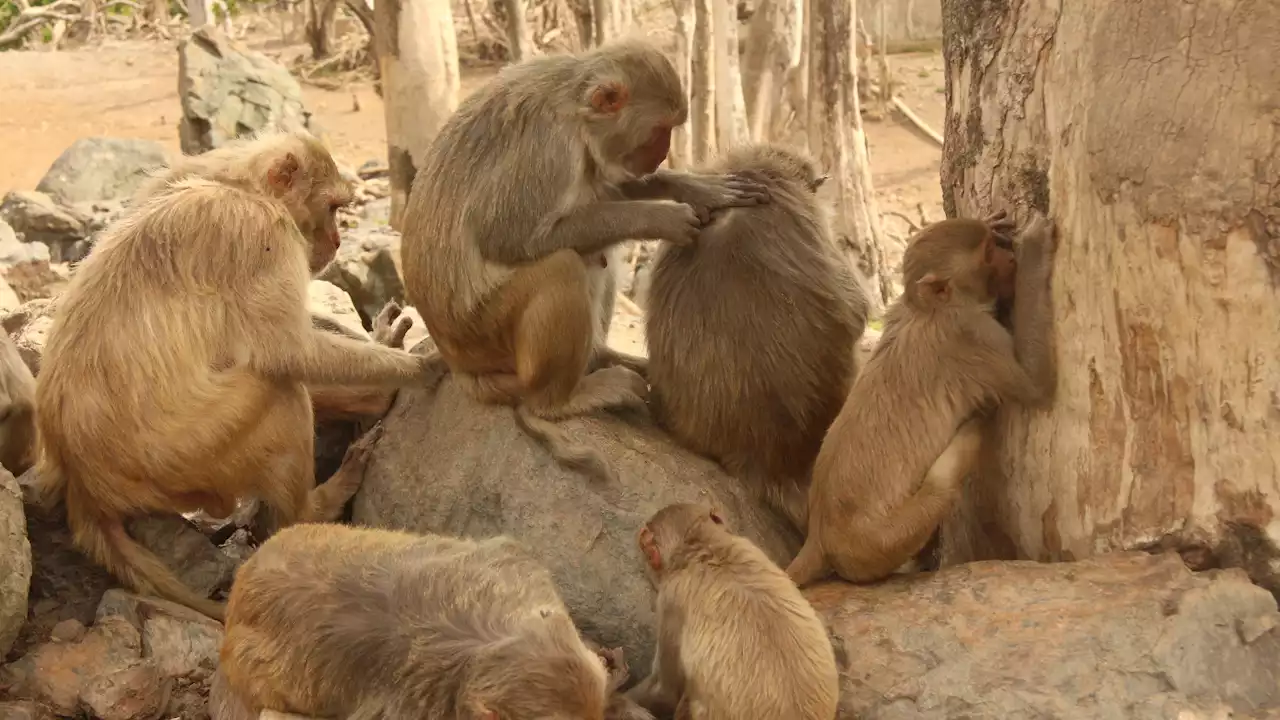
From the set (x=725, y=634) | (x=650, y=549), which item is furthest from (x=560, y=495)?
(x=725, y=634)

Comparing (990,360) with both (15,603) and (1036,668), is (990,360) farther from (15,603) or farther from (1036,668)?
(15,603)

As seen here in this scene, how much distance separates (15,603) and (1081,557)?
11.6ft

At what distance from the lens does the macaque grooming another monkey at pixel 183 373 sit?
4.27 meters

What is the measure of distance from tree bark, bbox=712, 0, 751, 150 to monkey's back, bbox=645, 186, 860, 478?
22.0 ft

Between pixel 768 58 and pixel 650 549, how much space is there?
8.74m

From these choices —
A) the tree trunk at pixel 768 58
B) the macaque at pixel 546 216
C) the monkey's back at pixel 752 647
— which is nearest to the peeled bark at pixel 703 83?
the tree trunk at pixel 768 58

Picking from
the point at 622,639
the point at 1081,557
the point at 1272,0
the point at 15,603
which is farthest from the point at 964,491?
the point at 15,603

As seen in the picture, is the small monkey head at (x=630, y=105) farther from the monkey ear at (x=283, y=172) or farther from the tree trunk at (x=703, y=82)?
the tree trunk at (x=703, y=82)

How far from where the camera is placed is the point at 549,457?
4488mm

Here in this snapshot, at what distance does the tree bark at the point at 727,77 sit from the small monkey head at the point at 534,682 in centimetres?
869

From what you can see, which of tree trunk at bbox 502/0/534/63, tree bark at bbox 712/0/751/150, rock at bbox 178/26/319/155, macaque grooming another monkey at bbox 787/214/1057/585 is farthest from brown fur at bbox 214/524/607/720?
rock at bbox 178/26/319/155

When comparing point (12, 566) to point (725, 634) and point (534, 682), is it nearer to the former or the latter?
point (534, 682)

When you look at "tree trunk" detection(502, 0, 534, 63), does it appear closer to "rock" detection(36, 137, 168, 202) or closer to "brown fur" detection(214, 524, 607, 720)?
"rock" detection(36, 137, 168, 202)

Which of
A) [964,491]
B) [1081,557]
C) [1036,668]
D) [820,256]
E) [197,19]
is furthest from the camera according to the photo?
[197,19]
